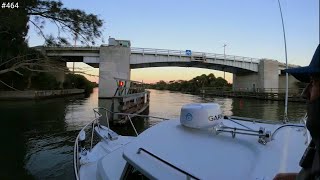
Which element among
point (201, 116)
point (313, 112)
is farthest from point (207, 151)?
point (313, 112)

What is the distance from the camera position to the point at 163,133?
450 centimetres

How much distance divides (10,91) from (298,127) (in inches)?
1769

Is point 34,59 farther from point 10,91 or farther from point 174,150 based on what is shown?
point 10,91

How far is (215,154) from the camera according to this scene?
12.0 ft

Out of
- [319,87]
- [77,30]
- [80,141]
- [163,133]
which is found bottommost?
[80,141]

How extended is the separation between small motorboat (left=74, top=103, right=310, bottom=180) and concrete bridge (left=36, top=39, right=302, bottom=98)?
42.1 meters

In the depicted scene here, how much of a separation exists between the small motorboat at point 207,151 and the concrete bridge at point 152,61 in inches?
1658

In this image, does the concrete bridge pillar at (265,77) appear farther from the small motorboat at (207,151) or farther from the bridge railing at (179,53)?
the small motorboat at (207,151)

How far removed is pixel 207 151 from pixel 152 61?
53392 mm

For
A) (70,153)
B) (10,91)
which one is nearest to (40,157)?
(70,153)

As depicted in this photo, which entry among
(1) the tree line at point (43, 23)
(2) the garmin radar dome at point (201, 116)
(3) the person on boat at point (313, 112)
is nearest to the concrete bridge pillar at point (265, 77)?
(1) the tree line at point (43, 23)

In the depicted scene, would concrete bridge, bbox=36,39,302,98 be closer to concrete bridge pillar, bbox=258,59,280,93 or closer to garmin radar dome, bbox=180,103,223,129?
concrete bridge pillar, bbox=258,59,280,93

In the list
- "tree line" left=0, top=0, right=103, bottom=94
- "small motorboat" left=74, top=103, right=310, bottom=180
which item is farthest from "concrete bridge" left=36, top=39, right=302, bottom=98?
"small motorboat" left=74, top=103, right=310, bottom=180

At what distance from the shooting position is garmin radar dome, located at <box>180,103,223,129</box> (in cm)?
427
